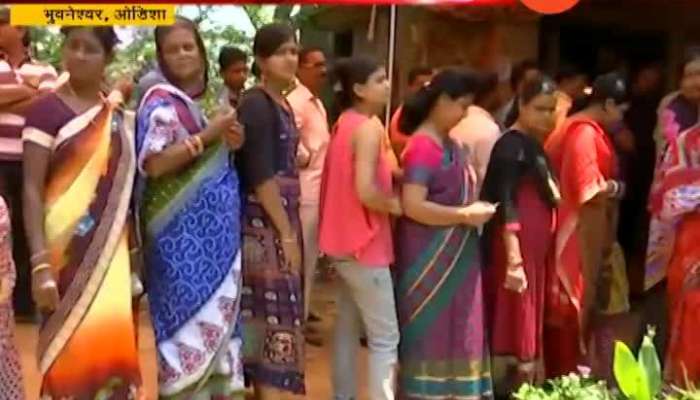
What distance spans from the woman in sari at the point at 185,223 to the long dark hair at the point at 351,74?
2.55ft

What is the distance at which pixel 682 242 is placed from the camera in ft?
18.9

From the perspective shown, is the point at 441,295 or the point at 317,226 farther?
the point at 317,226

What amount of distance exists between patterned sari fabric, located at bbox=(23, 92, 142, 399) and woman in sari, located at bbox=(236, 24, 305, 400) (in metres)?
0.68

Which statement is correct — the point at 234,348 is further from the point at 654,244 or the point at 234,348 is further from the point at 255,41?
the point at 654,244

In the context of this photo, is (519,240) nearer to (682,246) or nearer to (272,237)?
(682,246)

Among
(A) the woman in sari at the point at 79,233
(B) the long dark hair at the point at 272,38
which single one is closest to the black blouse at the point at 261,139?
(B) the long dark hair at the point at 272,38

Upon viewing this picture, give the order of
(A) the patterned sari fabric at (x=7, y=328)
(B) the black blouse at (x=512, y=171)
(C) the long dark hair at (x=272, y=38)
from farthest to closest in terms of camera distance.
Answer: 1. (B) the black blouse at (x=512, y=171)
2. (C) the long dark hair at (x=272, y=38)
3. (A) the patterned sari fabric at (x=7, y=328)

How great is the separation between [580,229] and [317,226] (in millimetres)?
1152

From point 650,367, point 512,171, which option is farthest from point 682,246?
point 650,367

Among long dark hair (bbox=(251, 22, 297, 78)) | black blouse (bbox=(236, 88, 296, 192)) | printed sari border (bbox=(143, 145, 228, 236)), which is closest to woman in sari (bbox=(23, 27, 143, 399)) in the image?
printed sari border (bbox=(143, 145, 228, 236))

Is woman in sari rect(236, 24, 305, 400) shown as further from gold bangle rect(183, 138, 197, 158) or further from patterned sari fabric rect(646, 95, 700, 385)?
patterned sari fabric rect(646, 95, 700, 385)

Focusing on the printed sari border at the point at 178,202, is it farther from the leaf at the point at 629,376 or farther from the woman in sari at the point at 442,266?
the leaf at the point at 629,376

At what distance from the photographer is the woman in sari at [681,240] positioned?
5680 mm

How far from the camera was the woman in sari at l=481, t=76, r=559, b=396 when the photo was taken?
220 inches
